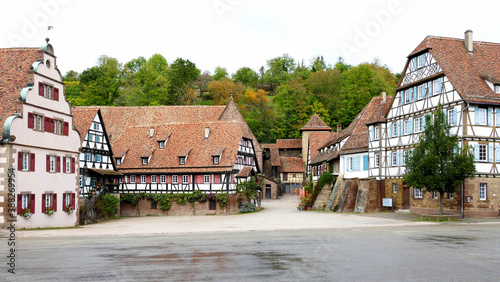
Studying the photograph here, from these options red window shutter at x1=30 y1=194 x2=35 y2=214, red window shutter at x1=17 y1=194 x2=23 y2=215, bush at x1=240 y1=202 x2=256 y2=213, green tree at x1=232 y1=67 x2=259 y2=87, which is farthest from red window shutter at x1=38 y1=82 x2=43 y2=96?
green tree at x1=232 y1=67 x2=259 y2=87

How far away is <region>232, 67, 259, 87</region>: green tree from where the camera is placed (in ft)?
454

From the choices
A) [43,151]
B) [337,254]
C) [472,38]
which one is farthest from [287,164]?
[337,254]

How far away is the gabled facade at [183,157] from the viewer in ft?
169

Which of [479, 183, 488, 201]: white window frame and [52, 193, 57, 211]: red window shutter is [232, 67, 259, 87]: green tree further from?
[52, 193, 57, 211]: red window shutter

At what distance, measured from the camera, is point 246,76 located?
140 meters

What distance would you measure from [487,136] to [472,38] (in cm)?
805

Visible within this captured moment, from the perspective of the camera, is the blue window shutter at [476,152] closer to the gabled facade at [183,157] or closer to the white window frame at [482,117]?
the white window frame at [482,117]

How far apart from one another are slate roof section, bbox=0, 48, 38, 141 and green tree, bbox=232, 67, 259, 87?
10175 cm

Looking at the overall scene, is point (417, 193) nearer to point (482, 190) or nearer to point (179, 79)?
point (482, 190)

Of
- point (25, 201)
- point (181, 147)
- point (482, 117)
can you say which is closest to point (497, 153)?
point (482, 117)

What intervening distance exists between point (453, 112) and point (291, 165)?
5154cm

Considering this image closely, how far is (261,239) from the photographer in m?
24.6

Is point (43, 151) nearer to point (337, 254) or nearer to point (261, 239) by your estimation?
point (261, 239)

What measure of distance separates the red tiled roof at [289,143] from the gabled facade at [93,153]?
4617 cm
